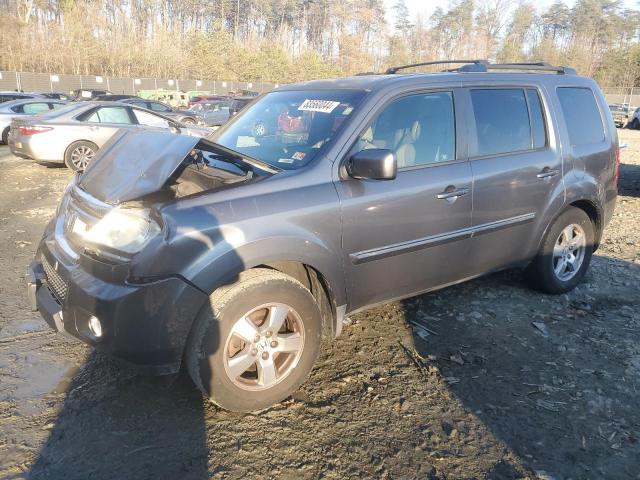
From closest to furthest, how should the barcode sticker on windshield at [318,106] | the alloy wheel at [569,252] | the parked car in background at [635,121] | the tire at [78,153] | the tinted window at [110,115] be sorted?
the barcode sticker on windshield at [318,106] → the alloy wheel at [569,252] → the tire at [78,153] → the tinted window at [110,115] → the parked car in background at [635,121]

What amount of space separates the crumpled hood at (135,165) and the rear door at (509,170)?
6.85ft

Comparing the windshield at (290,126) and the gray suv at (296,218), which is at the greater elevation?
the windshield at (290,126)

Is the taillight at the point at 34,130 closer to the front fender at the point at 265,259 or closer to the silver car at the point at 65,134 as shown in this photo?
the silver car at the point at 65,134

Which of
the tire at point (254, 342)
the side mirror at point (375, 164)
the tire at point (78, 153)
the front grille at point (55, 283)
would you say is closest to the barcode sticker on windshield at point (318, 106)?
the side mirror at point (375, 164)

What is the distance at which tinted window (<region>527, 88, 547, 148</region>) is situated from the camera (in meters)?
4.16

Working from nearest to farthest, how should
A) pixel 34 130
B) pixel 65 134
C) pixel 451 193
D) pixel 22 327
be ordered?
pixel 451 193
pixel 22 327
pixel 34 130
pixel 65 134

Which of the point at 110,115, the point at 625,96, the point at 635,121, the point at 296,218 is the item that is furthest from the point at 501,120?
the point at 625,96

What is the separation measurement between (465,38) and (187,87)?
4166 cm

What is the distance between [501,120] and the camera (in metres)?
3.96

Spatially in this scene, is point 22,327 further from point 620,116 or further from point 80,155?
point 620,116

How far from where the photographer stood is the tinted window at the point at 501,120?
3.80m

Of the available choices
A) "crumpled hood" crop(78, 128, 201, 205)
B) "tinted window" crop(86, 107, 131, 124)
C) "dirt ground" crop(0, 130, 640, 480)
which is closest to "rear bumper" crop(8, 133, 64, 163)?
"tinted window" crop(86, 107, 131, 124)

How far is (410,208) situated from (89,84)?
41580mm

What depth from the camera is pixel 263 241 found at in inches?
108
